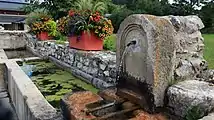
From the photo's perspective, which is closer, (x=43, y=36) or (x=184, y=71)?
(x=184, y=71)

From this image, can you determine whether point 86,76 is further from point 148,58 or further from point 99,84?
point 148,58

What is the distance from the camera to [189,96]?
1.92 metres

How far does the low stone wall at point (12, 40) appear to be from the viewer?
953 centimetres

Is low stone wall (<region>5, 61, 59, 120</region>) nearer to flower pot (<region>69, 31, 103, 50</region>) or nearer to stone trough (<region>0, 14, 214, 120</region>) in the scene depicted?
stone trough (<region>0, 14, 214, 120</region>)

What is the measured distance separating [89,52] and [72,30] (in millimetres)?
633

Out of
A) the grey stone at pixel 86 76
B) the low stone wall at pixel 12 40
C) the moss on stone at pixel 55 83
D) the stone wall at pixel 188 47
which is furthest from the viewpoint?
the low stone wall at pixel 12 40

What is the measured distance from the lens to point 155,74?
2.04m

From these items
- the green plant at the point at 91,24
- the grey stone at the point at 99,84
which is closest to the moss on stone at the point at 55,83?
the grey stone at the point at 99,84

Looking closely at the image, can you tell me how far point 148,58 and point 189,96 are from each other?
47 centimetres

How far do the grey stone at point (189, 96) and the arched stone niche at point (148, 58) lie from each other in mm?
102

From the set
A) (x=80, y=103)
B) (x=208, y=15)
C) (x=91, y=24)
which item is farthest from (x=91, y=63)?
(x=208, y=15)

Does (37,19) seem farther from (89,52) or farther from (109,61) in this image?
(109,61)

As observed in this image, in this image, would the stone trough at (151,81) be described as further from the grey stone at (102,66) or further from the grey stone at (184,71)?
the grey stone at (102,66)

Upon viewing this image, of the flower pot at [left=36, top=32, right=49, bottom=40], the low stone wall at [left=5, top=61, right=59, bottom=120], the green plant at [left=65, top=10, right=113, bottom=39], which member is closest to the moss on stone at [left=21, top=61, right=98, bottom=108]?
the low stone wall at [left=5, top=61, right=59, bottom=120]
